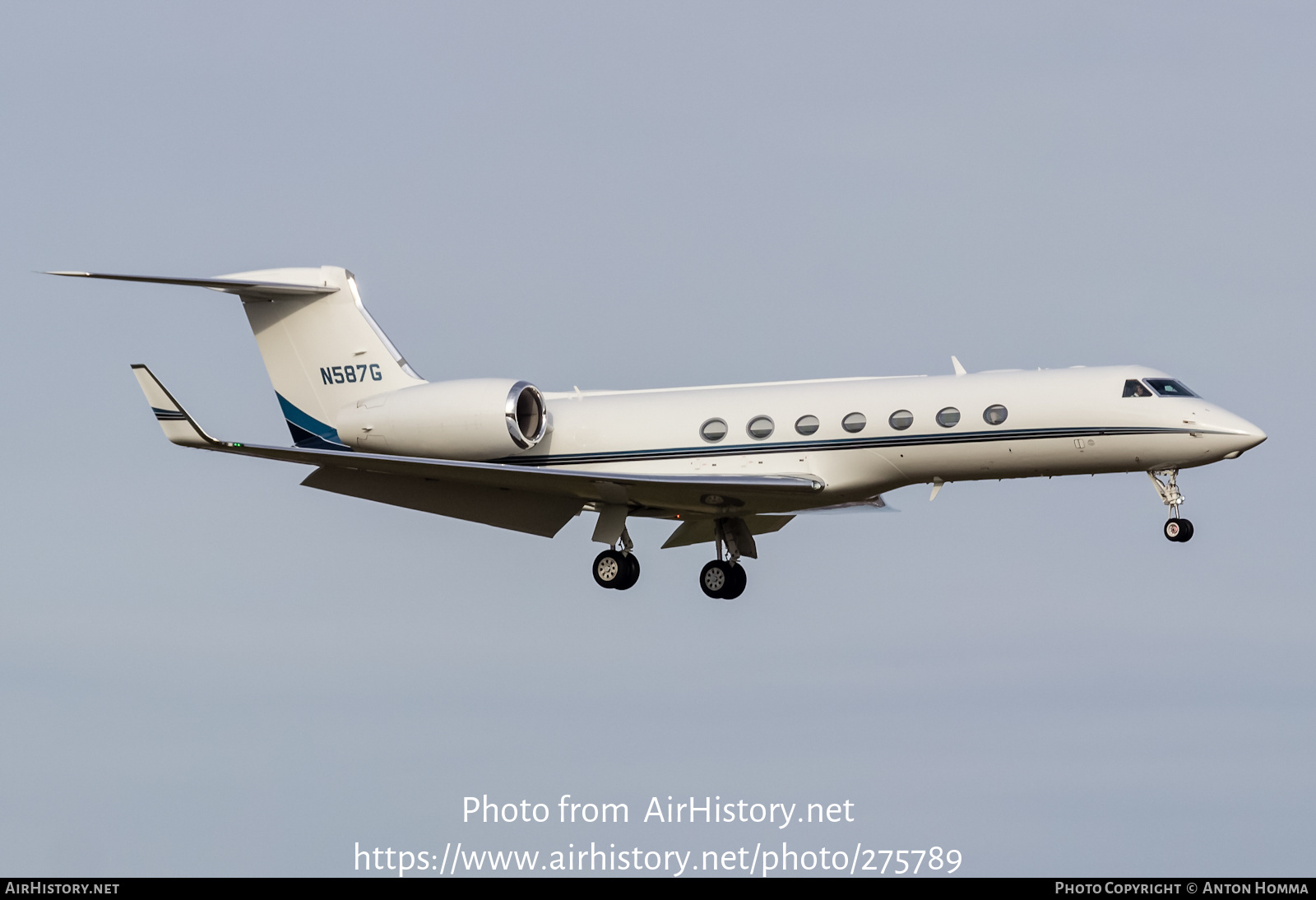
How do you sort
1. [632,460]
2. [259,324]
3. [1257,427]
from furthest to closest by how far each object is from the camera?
[259,324]
[632,460]
[1257,427]

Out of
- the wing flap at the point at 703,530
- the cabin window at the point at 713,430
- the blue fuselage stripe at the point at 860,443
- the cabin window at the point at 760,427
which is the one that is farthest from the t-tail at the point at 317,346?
the cabin window at the point at 760,427

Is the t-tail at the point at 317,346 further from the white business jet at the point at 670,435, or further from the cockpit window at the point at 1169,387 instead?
the cockpit window at the point at 1169,387

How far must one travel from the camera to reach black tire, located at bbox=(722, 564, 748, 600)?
28125mm

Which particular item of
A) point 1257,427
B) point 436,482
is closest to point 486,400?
Result: point 436,482

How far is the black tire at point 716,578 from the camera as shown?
92.3ft

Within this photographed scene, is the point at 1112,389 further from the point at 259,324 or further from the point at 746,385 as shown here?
the point at 259,324

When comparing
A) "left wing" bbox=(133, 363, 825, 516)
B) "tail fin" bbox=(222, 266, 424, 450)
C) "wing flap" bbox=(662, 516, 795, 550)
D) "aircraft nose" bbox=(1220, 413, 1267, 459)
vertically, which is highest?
"tail fin" bbox=(222, 266, 424, 450)

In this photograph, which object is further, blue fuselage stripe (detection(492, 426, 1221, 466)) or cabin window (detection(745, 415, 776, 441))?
cabin window (detection(745, 415, 776, 441))

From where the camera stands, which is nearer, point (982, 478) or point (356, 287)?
point (982, 478)

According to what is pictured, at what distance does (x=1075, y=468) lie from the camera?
25.5 metres

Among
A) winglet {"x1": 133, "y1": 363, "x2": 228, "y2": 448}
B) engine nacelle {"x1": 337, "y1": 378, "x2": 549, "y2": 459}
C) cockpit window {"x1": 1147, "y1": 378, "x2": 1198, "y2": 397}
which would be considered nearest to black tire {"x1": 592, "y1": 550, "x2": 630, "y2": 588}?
engine nacelle {"x1": 337, "y1": 378, "x2": 549, "y2": 459}

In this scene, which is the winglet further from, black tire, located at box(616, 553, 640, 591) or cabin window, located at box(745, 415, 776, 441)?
cabin window, located at box(745, 415, 776, 441)

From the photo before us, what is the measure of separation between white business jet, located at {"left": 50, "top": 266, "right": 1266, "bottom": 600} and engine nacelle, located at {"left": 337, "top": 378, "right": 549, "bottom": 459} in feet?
0.10

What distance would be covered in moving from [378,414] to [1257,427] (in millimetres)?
13690
